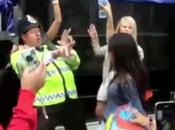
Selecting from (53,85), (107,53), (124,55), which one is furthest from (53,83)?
(124,55)

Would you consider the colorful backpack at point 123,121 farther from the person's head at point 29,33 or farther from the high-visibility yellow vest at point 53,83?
the person's head at point 29,33

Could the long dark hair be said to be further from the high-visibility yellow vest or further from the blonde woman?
the high-visibility yellow vest

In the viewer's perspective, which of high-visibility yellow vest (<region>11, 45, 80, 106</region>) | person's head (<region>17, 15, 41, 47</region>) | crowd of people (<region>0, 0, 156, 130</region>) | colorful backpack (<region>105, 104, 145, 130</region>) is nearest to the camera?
colorful backpack (<region>105, 104, 145, 130</region>)

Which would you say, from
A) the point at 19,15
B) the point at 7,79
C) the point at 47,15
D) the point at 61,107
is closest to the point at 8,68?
the point at 7,79

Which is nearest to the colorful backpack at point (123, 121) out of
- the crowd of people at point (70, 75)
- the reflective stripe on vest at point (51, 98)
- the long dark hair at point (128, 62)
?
the crowd of people at point (70, 75)

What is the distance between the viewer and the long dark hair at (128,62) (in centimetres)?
439

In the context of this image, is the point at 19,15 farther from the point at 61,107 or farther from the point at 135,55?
the point at 135,55

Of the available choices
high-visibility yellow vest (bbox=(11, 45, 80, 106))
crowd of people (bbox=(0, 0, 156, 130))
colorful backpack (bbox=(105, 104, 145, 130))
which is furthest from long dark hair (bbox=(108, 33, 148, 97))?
high-visibility yellow vest (bbox=(11, 45, 80, 106))

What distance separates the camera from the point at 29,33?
5.13 meters

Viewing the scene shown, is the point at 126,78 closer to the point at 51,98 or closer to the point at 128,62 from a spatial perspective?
the point at 128,62

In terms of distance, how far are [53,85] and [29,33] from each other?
522 mm

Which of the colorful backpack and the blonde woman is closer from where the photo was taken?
the colorful backpack

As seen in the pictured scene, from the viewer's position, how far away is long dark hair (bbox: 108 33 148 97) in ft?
14.4

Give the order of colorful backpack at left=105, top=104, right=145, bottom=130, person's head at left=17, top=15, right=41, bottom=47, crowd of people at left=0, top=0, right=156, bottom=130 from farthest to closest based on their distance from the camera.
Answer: person's head at left=17, top=15, right=41, bottom=47, crowd of people at left=0, top=0, right=156, bottom=130, colorful backpack at left=105, top=104, right=145, bottom=130
